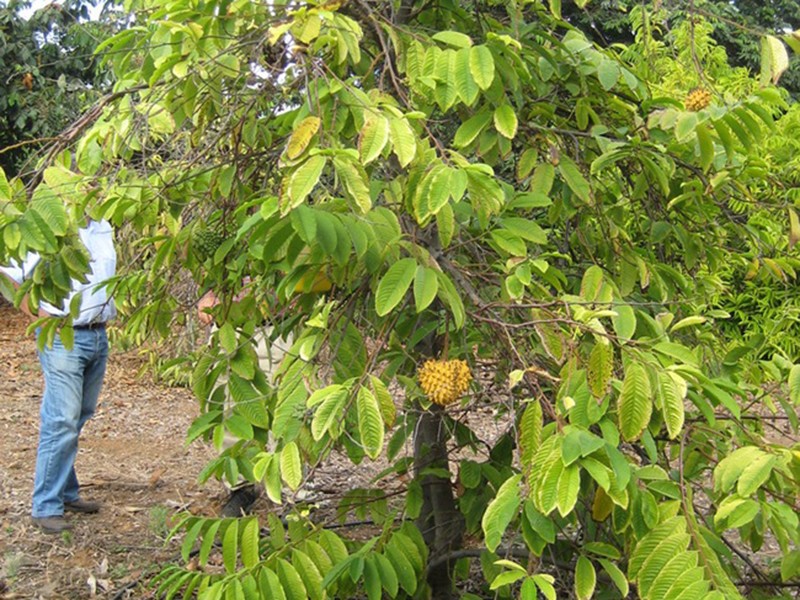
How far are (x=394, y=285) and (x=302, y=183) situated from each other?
0.34 metres

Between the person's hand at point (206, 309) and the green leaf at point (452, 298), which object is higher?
the green leaf at point (452, 298)

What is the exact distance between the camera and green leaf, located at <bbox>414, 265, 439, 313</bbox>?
1838 millimetres

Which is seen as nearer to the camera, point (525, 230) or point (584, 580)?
point (584, 580)

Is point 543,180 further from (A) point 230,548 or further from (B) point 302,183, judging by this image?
(A) point 230,548

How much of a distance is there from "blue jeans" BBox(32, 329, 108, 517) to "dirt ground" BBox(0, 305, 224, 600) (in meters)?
0.19

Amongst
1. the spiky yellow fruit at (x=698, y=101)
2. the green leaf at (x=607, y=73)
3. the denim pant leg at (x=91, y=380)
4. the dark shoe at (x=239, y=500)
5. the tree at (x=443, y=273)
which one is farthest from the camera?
the dark shoe at (x=239, y=500)

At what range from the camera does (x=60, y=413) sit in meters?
4.27

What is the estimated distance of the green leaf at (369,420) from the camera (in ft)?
5.84

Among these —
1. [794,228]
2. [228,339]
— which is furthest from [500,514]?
[794,228]

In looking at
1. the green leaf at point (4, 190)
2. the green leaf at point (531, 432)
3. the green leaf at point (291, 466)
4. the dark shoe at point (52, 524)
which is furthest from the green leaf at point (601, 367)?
the dark shoe at point (52, 524)

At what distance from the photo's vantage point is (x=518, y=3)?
2.78 m

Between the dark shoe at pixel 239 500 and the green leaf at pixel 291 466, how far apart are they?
2.76 meters

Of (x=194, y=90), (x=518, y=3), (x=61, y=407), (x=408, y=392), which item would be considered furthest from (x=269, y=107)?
(x=61, y=407)

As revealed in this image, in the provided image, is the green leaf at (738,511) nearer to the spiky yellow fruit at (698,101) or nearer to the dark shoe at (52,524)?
the spiky yellow fruit at (698,101)
